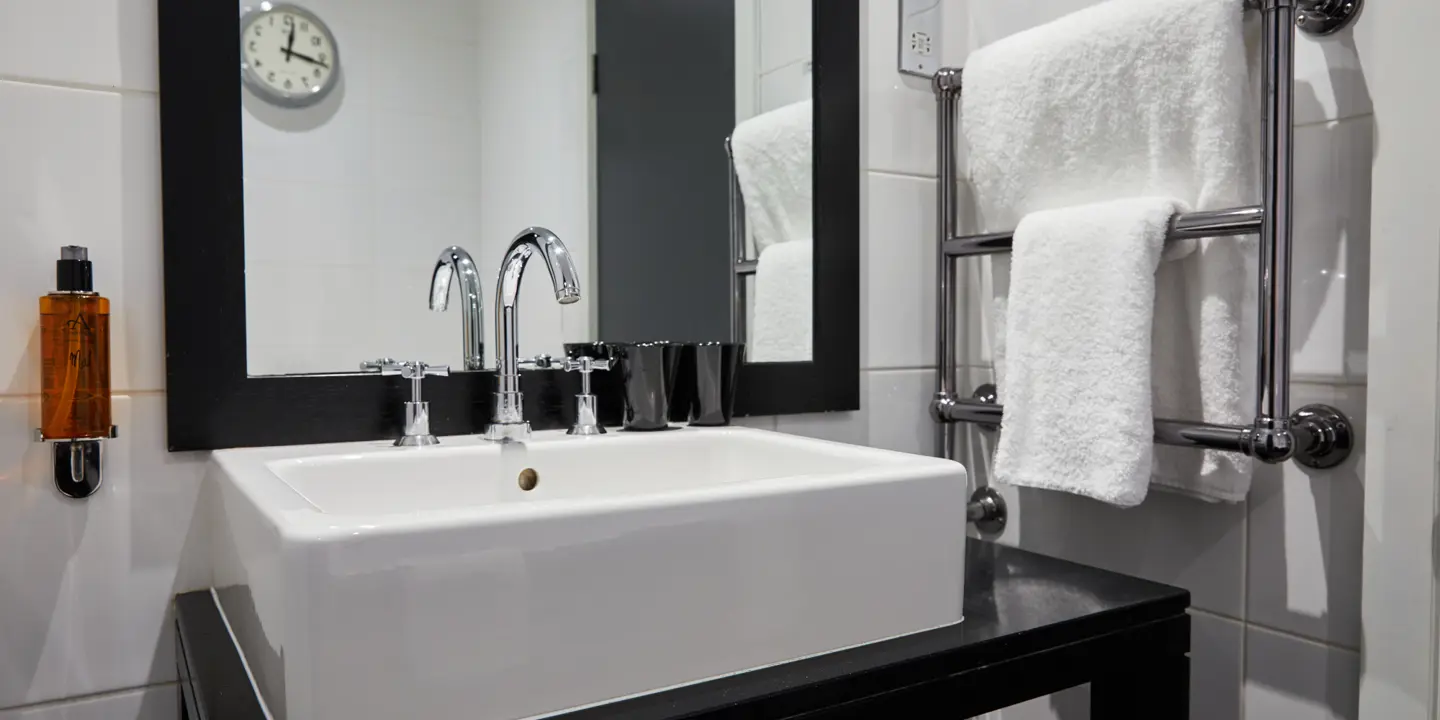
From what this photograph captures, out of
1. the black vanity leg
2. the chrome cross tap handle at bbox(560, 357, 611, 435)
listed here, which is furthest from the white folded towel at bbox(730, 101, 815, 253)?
the black vanity leg

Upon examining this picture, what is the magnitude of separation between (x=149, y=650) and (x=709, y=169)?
806 mm

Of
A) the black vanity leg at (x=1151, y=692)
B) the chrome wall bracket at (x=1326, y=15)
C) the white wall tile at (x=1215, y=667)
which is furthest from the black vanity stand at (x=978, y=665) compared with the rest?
the chrome wall bracket at (x=1326, y=15)

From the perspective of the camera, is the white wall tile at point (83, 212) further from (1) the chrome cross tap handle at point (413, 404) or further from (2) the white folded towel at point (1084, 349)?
(2) the white folded towel at point (1084, 349)

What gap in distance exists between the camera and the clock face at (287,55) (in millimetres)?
887

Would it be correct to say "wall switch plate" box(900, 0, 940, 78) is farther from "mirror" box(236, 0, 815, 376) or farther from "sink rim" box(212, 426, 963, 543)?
"sink rim" box(212, 426, 963, 543)

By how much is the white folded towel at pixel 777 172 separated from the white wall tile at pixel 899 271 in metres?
0.10

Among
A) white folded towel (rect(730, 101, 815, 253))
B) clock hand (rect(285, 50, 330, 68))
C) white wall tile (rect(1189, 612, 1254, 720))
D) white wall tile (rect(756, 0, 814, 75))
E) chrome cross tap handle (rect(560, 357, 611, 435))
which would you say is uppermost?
white wall tile (rect(756, 0, 814, 75))

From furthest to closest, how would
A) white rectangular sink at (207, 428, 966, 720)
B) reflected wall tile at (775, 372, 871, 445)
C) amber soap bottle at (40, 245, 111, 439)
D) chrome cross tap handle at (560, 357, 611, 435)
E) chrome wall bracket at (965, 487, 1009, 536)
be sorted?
chrome wall bracket at (965, 487, 1009, 536) → reflected wall tile at (775, 372, 871, 445) → chrome cross tap handle at (560, 357, 611, 435) → amber soap bottle at (40, 245, 111, 439) → white rectangular sink at (207, 428, 966, 720)

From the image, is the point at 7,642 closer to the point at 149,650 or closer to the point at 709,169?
the point at 149,650

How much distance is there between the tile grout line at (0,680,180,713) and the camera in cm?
80

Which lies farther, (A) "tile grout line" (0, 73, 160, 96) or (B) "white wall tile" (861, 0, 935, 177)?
(B) "white wall tile" (861, 0, 935, 177)

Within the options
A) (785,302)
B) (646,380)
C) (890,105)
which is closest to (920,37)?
(890,105)

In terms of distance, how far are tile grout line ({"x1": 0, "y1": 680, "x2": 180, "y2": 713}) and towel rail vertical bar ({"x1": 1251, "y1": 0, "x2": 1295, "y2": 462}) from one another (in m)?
1.05

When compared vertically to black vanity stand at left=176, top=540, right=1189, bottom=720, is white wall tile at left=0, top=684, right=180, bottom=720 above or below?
below
